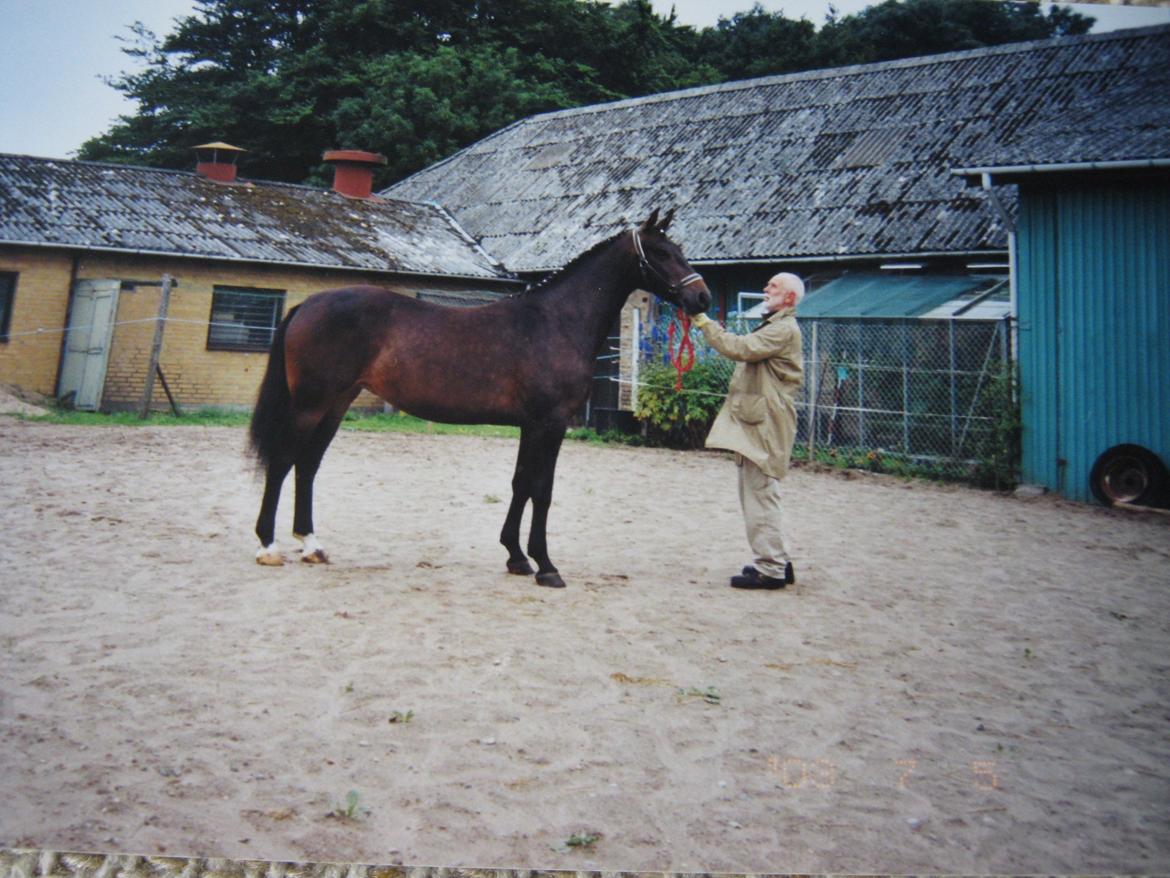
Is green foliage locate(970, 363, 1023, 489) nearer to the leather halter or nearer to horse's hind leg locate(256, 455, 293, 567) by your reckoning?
the leather halter

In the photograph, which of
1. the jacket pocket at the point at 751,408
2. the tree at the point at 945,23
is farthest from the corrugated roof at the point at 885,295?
the jacket pocket at the point at 751,408

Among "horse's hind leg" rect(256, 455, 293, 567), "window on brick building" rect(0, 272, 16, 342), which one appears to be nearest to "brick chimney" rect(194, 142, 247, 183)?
"window on brick building" rect(0, 272, 16, 342)

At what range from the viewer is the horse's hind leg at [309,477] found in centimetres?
584

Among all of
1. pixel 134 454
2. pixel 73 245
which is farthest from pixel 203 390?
pixel 134 454

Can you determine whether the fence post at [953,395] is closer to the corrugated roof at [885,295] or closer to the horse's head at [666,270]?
the corrugated roof at [885,295]

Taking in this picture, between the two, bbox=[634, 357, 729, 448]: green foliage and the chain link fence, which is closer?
the chain link fence

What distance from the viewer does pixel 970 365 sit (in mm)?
11633

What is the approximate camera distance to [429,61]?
1647cm

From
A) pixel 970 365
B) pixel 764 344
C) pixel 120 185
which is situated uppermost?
pixel 120 185

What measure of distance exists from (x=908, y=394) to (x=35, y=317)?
14164 millimetres

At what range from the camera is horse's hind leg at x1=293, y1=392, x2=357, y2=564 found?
584cm

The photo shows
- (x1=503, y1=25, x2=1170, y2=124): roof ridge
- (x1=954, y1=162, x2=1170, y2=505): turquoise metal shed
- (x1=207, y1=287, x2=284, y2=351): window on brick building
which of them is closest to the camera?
(x1=954, y1=162, x2=1170, y2=505): turquoise metal shed

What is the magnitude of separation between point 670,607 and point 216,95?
10.9ft

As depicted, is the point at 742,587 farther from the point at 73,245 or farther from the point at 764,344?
the point at 73,245
